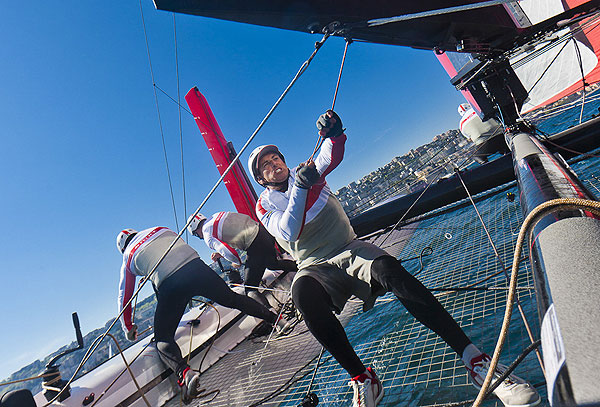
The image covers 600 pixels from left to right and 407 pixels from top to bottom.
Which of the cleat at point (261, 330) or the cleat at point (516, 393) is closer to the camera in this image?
the cleat at point (516, 393)

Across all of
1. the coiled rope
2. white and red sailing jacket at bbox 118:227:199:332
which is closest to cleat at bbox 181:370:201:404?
white and red sailing jacket at bbox 118:227:199:332

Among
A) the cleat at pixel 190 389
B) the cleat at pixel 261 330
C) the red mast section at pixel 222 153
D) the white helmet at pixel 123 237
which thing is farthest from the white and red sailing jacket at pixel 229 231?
the red mast section at pixel 222 153

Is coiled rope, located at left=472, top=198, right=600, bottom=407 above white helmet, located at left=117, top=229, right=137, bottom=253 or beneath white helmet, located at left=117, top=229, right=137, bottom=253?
beneath

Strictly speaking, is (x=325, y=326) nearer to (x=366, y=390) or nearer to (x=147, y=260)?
(x=366, y=390)

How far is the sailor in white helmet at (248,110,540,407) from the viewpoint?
1303 mm

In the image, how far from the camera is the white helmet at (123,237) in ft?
11.1

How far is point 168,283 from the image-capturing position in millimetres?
3055

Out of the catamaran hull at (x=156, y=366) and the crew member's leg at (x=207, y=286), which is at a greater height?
the crew member's leg at (x=207, y=286)

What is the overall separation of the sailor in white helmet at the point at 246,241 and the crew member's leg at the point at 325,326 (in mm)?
2429

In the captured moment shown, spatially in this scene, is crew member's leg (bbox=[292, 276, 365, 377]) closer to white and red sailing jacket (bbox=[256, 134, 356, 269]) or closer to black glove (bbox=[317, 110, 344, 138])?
white and red sailing jacket (bbox=[256, 134, 356, 269])

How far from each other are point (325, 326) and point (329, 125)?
1107 millimetres

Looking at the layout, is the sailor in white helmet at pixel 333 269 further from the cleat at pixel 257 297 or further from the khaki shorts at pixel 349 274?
the cleat at pixel 257 297

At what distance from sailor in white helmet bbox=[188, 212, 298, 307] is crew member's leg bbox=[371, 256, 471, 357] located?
2.60m

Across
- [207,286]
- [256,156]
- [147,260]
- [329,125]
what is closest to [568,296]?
[329,125]
